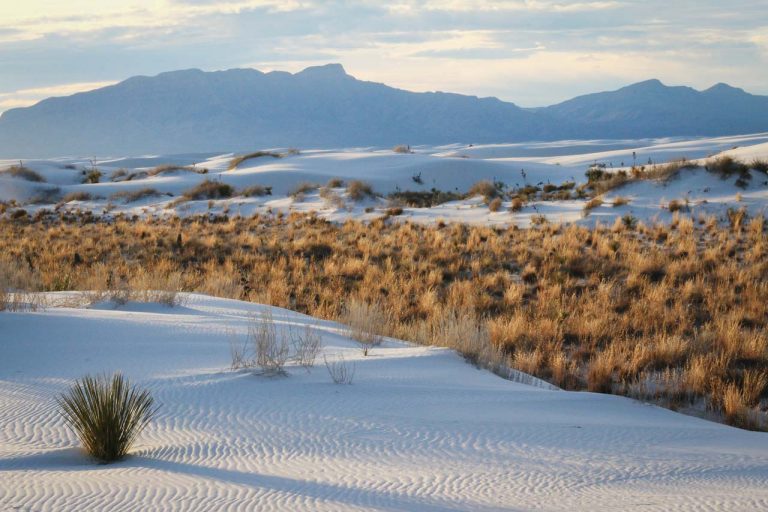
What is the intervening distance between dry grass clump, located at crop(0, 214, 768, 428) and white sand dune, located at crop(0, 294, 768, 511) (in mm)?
1227

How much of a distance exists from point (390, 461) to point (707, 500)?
142 cm

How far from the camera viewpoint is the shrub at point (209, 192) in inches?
1155

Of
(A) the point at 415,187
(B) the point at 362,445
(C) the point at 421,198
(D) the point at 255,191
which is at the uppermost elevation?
(D) the point at 255,191

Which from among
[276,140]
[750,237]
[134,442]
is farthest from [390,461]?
[276,140]

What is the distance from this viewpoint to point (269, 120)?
130 m

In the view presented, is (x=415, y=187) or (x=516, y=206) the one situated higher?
(x=415, y=187)

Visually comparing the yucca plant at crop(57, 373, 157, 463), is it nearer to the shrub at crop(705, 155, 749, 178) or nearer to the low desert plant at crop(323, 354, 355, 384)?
the low desert plant at crop(323, 354, 355, 384)

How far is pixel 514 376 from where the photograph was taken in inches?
242

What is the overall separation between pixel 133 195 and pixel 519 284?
23.6m

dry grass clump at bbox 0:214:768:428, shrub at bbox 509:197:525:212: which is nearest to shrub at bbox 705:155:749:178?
dry grass clump at bbox 0:214:768:428

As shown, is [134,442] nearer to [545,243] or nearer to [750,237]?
[545,243]

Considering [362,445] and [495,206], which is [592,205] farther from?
[362,445]

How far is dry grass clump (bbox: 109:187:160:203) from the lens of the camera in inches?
1195

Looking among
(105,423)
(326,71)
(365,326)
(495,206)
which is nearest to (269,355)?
(105,423)
